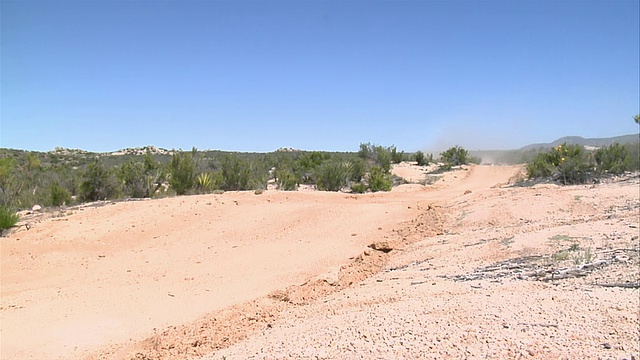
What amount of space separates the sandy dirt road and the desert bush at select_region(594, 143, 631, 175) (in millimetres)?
8398

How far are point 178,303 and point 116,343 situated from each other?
1640 millimetres

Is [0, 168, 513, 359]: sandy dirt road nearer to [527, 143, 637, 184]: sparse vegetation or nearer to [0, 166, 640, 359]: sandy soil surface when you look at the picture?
[0, 166, 640, 359]: sandy soil surface

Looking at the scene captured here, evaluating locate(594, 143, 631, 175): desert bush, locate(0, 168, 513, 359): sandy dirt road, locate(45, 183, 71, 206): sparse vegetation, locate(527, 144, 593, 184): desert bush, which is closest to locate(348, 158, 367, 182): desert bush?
locate(0, 168, 513, 359): sandy dirt road

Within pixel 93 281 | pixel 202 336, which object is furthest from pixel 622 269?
pixel 93 281

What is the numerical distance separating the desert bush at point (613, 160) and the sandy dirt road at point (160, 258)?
840cm

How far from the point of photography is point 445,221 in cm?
1197

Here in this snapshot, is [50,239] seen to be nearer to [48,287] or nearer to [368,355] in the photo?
[48,287]

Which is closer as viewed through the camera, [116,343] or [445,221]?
[116,343]

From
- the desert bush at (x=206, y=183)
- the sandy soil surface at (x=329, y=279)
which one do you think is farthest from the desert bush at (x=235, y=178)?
the sandy soil surface at (x=329, y=279)

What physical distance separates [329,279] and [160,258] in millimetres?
5104

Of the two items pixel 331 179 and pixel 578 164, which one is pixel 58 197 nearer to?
pixel 331 179

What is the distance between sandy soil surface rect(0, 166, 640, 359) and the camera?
4.05 m

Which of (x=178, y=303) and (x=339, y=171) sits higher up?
(x=339, y=171)

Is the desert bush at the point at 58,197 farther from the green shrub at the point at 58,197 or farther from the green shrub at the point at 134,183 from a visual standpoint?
the green shrub at the point at 134,183
